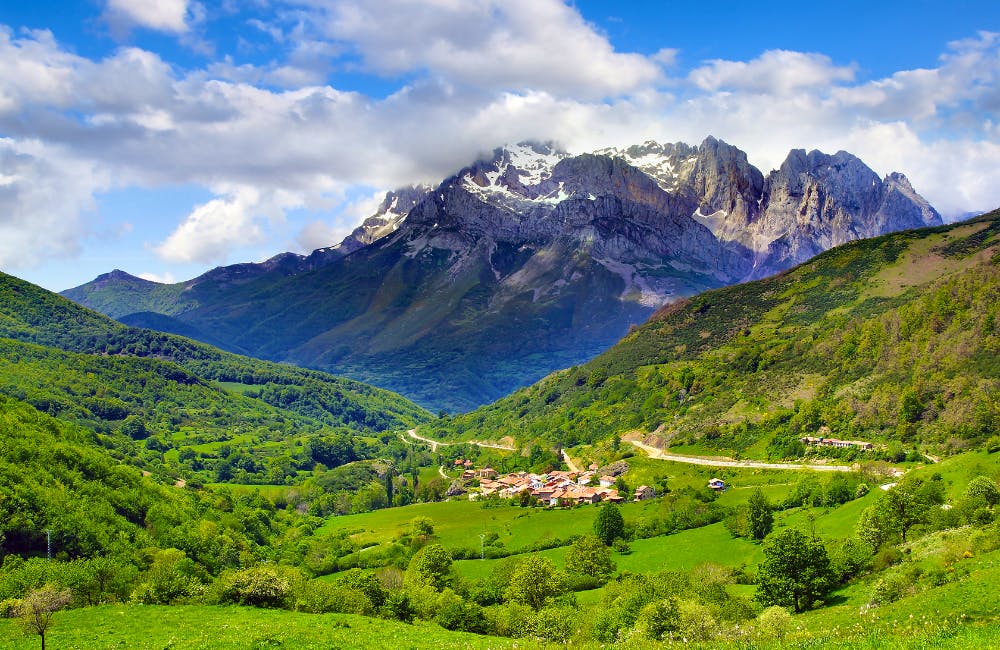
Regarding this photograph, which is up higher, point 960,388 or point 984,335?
point 984,335

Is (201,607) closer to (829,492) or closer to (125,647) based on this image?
(125,647)

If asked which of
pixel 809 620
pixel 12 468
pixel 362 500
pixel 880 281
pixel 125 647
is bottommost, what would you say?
pixel 362 500

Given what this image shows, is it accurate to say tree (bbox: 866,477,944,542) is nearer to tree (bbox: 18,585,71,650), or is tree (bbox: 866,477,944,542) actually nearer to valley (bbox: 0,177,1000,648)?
valley (bbox: 0,177,1000,648)

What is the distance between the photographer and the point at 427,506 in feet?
543

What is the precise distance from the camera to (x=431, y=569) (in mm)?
84250

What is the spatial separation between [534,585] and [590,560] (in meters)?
18.5

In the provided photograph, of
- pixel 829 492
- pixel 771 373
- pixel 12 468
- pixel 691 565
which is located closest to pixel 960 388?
pixel 829 492

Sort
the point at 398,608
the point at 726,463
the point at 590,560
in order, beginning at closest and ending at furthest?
the point at 398,608 < the point at 590,560 < the point at 726,463

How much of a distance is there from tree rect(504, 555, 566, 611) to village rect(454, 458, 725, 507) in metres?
60.0

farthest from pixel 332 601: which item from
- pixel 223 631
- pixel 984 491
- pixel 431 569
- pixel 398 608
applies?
pixel 984 491

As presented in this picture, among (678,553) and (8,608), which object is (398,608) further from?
(678,553)

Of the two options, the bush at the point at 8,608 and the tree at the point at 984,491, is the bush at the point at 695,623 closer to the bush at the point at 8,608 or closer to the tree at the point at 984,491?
the tree at the point at 984,491

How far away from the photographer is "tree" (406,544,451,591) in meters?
81.2

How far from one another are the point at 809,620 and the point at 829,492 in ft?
184
